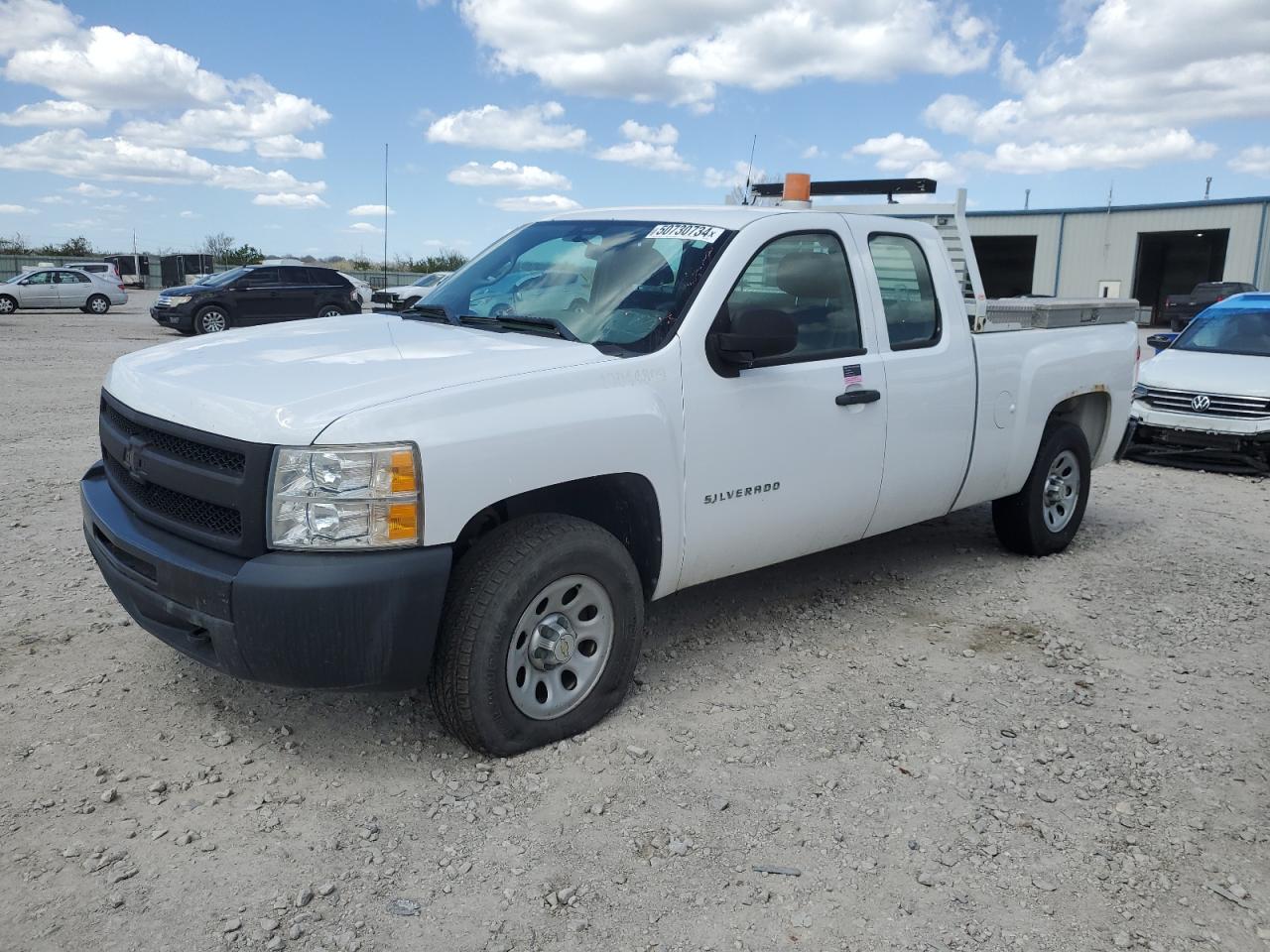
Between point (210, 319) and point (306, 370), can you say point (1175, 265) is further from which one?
point (306, 370)

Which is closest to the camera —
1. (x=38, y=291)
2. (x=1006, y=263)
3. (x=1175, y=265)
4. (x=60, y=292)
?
(x=38, y=291)

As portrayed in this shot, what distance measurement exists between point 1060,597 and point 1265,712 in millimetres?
1397

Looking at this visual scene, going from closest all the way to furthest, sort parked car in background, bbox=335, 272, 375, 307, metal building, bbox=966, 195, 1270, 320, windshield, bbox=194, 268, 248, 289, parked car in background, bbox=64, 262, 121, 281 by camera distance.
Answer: windshield, bbox=194, 268, 248, 289, parked car in background, bbox=335, 272, 375, 307, parked car in background, bbox=64, 262, 121, 281, metal building, bbox=966, 195, 1270, 320

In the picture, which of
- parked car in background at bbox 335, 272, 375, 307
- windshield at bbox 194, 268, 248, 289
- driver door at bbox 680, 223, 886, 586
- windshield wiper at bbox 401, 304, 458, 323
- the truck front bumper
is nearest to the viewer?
the truck front bumper

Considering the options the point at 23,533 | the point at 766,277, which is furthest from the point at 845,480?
the point at 23,533

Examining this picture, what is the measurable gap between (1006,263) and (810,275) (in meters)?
47.3

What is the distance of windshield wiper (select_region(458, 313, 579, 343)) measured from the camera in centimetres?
401

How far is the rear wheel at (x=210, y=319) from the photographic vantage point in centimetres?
2222

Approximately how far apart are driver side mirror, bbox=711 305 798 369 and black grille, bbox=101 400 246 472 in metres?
1.74

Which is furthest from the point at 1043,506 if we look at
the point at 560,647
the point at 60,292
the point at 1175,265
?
the point at 1175,265

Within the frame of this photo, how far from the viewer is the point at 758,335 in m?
3.80

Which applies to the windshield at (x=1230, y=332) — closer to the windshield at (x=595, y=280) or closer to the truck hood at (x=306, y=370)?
the windshield at (x=595, y=280)

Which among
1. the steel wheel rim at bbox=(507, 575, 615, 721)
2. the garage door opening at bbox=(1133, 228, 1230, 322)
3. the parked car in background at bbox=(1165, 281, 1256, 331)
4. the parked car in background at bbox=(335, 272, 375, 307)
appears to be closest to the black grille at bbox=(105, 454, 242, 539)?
the steel wheel rim at bbox=(507, 575, 615, 721)

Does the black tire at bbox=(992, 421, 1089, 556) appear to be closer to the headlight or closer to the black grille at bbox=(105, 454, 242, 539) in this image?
the headlight
